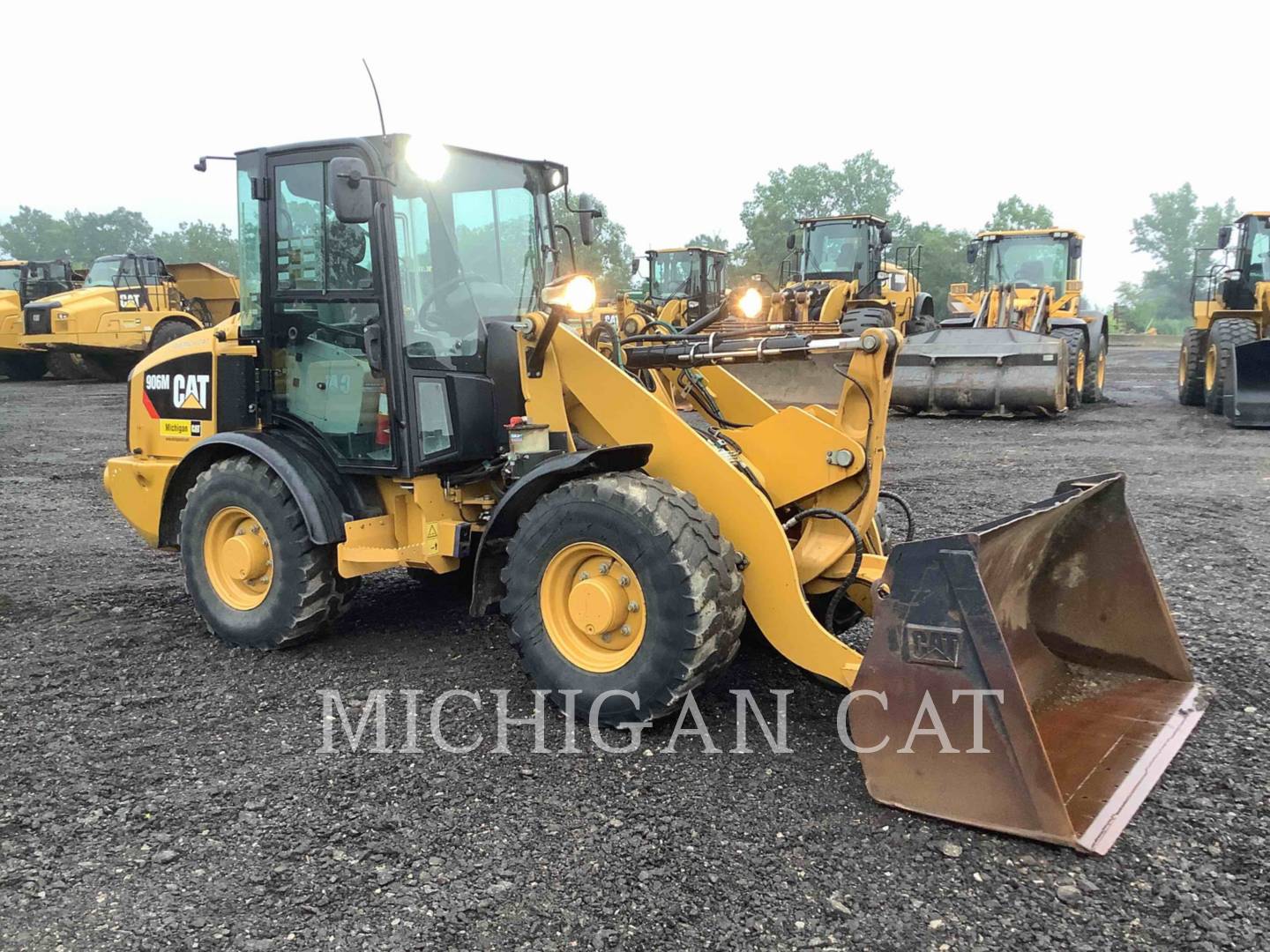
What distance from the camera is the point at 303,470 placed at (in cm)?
445

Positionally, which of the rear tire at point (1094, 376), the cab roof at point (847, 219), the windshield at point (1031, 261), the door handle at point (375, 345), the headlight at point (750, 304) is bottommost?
the rear tire at point (1094, 376)

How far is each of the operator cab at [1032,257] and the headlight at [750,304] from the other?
14.0 m

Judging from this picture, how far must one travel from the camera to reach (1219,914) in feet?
8.39

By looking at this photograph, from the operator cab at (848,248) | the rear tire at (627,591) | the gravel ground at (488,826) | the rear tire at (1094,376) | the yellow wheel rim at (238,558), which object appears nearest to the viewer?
the gravel ground at (488,826)

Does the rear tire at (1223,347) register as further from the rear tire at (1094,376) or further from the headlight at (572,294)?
the headlight at (572,294)

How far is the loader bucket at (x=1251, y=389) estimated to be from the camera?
39.2ft

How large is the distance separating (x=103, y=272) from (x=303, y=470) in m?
19.3

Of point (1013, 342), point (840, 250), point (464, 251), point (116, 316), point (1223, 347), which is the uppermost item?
point (840, 250)

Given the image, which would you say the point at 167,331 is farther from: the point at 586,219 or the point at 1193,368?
the point at 1193,368

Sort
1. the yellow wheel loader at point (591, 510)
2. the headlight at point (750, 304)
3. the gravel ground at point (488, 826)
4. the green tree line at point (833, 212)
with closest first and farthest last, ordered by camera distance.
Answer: the gravel ground at point (488, 826), the yellow wheel loader at point (591, 510), the headlight at point (750, 304), the green tree line at point (833, 212)

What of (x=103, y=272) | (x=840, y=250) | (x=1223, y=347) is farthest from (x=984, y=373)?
(x=103, y=272)

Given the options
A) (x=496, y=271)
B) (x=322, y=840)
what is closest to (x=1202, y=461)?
(x=496, y=271)

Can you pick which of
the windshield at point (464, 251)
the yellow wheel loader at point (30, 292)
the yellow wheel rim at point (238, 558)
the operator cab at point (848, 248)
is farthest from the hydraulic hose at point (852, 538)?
the yellow wheel loader at point (30, 292)

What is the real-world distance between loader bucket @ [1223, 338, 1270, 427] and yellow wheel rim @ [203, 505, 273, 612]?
37.9 ft
